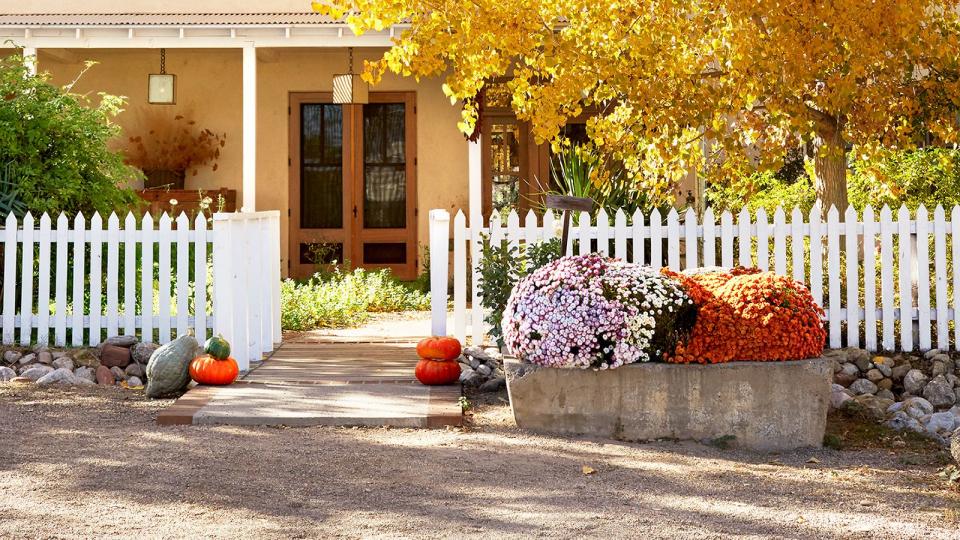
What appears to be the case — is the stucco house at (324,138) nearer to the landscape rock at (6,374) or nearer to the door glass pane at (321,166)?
the door glass pane at (321,166)

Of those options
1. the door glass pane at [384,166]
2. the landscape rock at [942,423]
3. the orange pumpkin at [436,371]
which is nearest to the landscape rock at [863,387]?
the landscape rock at [942,423]

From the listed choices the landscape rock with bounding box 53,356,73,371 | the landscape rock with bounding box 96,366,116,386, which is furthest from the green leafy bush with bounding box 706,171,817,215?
the landscape rock with bounding box 53,356,73,371

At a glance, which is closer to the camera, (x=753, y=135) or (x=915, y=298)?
(x=915, y=298)

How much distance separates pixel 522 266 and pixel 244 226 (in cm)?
187

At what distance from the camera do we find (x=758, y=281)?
6.02 m

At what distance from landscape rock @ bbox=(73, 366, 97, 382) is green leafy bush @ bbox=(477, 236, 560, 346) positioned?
270 centimetres

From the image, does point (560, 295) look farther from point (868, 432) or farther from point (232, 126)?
point (232, 126)

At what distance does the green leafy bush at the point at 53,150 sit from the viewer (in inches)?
349

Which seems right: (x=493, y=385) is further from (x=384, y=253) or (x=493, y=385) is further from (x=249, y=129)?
(x=384, y=253)

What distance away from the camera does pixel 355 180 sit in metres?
14.1

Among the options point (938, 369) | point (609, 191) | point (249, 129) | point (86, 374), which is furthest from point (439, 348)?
point (249, 129)

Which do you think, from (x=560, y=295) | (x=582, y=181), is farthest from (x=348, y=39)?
(x=560, y=295)

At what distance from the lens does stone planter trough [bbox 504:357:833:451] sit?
5.72m

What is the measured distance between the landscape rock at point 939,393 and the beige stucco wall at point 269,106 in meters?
7.44
